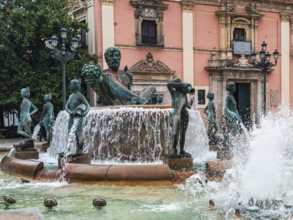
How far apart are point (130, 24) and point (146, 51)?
1.66 m

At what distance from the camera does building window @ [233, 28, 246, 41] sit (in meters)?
28.5

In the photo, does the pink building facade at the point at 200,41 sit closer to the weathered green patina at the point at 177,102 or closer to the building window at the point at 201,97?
the building window at the point at 201,97

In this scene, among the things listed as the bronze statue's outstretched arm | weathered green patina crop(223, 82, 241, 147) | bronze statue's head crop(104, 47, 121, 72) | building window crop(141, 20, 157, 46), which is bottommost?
weathered green patina crop(223, 82, 241, 147)

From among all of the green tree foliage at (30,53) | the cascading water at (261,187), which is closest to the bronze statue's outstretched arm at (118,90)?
the cascading water at (261,187)

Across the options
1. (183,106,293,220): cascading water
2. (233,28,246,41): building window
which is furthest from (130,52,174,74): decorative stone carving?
(183,106,293,220): cascading water

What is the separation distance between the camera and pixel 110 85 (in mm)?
10234

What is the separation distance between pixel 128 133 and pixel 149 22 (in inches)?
684

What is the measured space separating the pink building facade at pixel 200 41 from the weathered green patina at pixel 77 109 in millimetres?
15213

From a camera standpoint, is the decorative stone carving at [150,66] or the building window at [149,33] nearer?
the decorative stone carving at [150,66]

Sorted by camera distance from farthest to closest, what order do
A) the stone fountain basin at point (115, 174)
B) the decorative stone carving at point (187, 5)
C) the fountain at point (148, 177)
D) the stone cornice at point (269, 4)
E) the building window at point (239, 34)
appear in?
the stone cornice at point (269, 4)
the building window at point (239, 34)
the decorative stone carving at point (187, 5)
the stone fountain basin at point (115, 174)
the fountain at point (148, 177)

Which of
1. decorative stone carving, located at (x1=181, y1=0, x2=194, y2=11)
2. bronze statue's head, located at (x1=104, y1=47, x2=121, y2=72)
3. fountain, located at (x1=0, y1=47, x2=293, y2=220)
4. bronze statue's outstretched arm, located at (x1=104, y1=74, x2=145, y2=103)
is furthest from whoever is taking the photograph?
decorative stone carving, located at (x1=181, y1=0, x2=194, y2=11)

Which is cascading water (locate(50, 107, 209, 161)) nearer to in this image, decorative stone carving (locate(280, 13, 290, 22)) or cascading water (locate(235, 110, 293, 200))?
cascading water (locate(235, 110, 293, 200))

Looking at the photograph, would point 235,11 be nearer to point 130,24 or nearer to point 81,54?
point 130,24

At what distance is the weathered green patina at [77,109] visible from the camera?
8.55 metres
